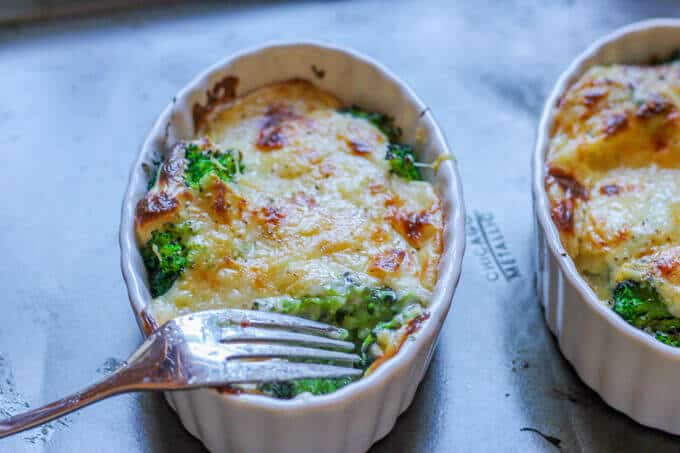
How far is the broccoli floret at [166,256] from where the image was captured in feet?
7.35

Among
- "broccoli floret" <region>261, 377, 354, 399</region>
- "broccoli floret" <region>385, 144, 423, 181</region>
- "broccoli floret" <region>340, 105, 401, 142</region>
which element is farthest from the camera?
"broccoli floret" <region>340, 105, 401, 142</region>

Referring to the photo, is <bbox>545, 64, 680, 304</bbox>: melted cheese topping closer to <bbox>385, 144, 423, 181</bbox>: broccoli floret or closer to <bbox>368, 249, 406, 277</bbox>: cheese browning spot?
<bbox>385, 144, 423, 181</bbox>: broccoli floret

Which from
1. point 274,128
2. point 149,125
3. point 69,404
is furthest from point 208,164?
point 149,125

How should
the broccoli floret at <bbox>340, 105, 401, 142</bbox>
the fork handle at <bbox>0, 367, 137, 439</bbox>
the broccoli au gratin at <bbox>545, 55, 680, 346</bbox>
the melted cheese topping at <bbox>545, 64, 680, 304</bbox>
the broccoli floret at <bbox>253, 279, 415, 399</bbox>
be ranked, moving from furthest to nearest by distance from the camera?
the broccoli floret at <bbox>340, 105, 401, 142</bbox> → the melted cheese topping at <bbox>545, 64, 680, 304</bbox> → the broccoli au gratin at <bbox>545, 55, 680, 346</bbox> → the broccoli floret at <bbox>253, 279, 415, 399</bbox> → the fork handle at <bbox>0, 367, 137, 439</bbox>

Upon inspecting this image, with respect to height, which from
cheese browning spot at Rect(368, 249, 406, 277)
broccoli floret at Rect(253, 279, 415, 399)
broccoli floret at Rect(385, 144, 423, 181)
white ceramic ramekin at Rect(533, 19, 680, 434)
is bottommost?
white ceramic ramekin at Rect(533, 19, 680, 434)

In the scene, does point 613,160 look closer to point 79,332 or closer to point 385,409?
point 385,409

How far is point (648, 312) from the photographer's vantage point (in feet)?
7.44

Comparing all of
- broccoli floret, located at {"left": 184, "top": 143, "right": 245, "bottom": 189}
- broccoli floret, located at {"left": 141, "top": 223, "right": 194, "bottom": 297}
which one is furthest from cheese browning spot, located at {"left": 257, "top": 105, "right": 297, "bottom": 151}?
broccoli floret, located at {"left": 141, "top": 223, "right": 194, "bottom": 297}

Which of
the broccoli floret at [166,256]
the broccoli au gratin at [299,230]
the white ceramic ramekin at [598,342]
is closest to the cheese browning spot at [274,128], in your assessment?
the broccoli au gratin at [299,230]

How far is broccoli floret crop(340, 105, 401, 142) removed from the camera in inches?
113

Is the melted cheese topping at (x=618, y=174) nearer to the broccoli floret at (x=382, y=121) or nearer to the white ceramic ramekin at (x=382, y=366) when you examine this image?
the white ceramic ramekin at (x=382, y=366)

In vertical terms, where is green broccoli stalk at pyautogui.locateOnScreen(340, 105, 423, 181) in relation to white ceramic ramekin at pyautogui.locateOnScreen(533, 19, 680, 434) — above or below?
above

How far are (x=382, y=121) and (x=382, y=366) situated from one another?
1.13m

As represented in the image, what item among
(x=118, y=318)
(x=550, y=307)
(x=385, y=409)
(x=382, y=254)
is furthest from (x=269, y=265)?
(x=550, y=307)
